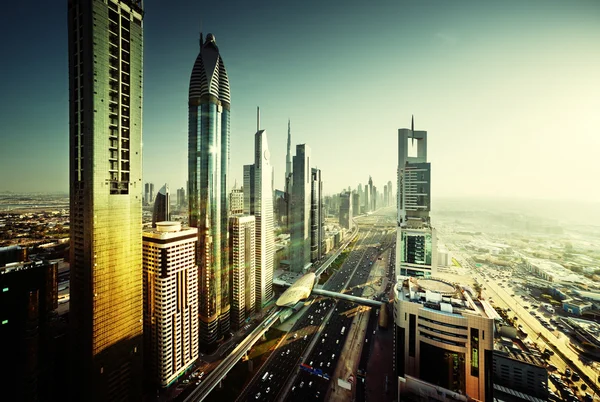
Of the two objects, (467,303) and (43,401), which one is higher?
(467,303)

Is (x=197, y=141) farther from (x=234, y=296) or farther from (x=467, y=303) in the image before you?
(x=467, y=303)

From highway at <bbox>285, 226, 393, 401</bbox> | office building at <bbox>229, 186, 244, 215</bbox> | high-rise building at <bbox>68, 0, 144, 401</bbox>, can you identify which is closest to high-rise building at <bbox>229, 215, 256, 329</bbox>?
highway at <bbox>285, 226, 393, 401</bbox>

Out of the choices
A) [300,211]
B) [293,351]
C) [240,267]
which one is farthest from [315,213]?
[293,351]

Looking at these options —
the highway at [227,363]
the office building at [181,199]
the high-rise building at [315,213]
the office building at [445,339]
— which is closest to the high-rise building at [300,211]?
the high-rise building at [315,213]

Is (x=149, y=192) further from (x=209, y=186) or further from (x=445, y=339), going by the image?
(x=445, y=339)

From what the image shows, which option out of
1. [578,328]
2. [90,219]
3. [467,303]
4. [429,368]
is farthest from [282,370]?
[578,328]

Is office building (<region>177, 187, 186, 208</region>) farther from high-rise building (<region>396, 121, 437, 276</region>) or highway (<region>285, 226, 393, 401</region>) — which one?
high-rise building (<region>396, 121, 437, 276</region>)
